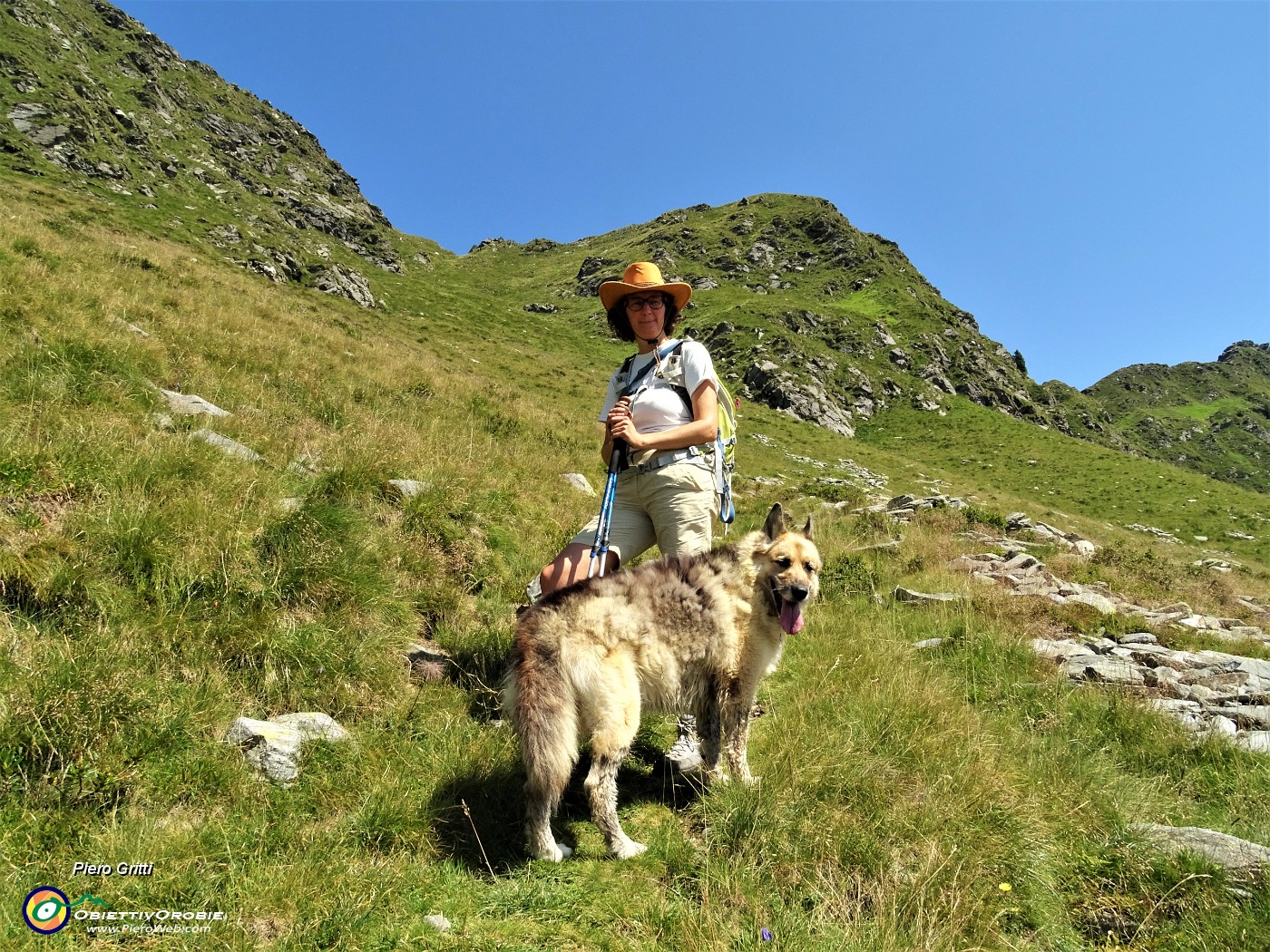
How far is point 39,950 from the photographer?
2055mm

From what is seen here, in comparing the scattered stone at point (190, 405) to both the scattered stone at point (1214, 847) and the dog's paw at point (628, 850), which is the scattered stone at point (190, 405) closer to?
the dog's paw at point (628, 850)

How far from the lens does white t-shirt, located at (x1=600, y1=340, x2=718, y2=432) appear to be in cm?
475

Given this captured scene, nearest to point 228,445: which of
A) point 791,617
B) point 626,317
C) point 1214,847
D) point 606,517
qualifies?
point 606,517

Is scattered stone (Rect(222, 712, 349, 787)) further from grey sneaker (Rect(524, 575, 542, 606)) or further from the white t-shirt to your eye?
the white t-shirt

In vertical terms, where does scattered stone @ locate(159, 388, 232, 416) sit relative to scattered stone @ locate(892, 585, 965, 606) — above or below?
above

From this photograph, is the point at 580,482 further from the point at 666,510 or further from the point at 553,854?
the point at 553,854

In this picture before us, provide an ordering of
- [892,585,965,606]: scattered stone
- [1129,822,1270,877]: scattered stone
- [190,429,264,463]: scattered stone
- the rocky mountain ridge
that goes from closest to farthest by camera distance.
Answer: [1129,822,1270,877]: scattered stone, [190,429,264,463]: scattered stone, [892,585,965,606]: scattered stone, the rocky mountain ridge

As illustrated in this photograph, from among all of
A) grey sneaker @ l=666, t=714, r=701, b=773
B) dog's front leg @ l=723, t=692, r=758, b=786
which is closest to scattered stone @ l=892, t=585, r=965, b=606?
grey sneaker @ l=666, t=714, r=701, b=773

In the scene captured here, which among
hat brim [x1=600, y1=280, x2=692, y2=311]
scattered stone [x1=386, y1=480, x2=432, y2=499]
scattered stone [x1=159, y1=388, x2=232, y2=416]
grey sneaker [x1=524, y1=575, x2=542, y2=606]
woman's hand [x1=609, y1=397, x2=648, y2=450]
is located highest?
hat brim [x1=600, y1=280, x2=692, y2=311]

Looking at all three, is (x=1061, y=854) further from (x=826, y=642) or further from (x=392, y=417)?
(x=392, y=417)

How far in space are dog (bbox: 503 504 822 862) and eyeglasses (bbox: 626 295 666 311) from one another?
80.2 inches

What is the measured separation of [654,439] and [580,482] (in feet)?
19.7

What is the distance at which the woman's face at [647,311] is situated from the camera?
16.2ft

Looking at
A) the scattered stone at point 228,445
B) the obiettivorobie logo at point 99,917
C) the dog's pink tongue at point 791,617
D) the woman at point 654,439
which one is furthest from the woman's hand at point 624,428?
the scattered stone at point 228,445
